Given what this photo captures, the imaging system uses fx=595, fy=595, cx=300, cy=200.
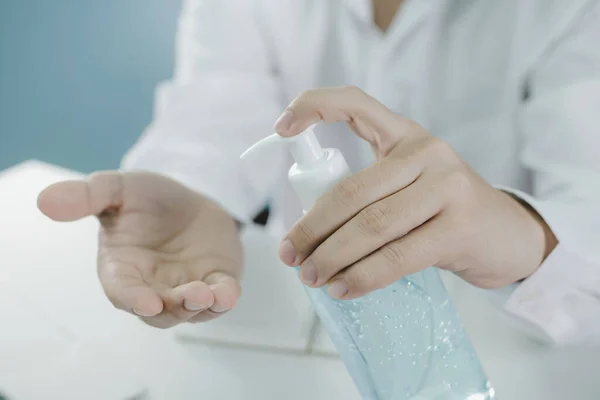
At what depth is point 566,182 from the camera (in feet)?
1.41

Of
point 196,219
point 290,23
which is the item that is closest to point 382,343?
point 196,219

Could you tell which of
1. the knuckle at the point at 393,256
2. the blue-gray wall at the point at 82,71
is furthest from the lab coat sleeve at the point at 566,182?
the blue-gray wall at the point at 82,71

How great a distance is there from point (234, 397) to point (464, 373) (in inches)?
5.7

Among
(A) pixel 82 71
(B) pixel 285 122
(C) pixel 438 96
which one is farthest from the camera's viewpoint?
(A) pixel 82 71

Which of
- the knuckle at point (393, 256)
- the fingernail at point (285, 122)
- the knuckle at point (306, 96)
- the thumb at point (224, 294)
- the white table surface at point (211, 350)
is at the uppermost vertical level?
the knuckle at point (306, 96)

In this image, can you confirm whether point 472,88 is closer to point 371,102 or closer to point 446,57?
point 446,57

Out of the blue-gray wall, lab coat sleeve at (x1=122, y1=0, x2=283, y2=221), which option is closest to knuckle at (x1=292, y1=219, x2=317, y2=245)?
lab coat sleeve at (x1=122, y1=0, x2=283, y2=221)

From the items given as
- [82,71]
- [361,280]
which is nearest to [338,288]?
[361,280]

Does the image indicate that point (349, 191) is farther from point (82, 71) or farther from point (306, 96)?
point (82, 71)

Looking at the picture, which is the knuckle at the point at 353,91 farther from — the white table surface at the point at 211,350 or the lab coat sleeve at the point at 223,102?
the lab coat sleeve at the point at 223,102

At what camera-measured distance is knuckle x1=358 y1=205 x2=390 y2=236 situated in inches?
10.8

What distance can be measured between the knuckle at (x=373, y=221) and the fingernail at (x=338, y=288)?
26 mm

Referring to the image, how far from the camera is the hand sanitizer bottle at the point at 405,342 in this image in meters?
0.31

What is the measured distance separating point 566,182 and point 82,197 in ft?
1.08
